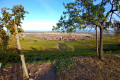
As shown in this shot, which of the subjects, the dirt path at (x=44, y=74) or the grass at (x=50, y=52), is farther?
the grass at (x=50, y=52)

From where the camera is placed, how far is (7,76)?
6.39 metres

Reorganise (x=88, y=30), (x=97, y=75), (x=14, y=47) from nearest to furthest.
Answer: (x=97, y=75), (x=14, y=47), (x=88, y=30)

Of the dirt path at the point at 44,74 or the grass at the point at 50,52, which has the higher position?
the dirt path at the point at 44,74

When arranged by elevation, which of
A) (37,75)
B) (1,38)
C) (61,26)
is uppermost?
(61,26)

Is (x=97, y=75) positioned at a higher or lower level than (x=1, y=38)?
lower

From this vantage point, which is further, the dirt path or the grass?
the grass

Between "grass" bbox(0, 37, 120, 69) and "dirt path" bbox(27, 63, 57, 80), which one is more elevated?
"dirt path" bbox(27, 63, 57, 80)

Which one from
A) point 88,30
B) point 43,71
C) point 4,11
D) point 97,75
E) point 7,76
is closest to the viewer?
point 4,11

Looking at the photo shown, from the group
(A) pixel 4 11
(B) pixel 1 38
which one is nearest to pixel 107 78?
(A) pixel 4 11

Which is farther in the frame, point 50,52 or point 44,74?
point 50,52

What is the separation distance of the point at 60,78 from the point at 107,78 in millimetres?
3053

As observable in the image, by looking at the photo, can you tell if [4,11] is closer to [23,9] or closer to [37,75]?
[23,9]

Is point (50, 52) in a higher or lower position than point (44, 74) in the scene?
lower

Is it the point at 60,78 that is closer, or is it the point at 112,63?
the point at 60,78
